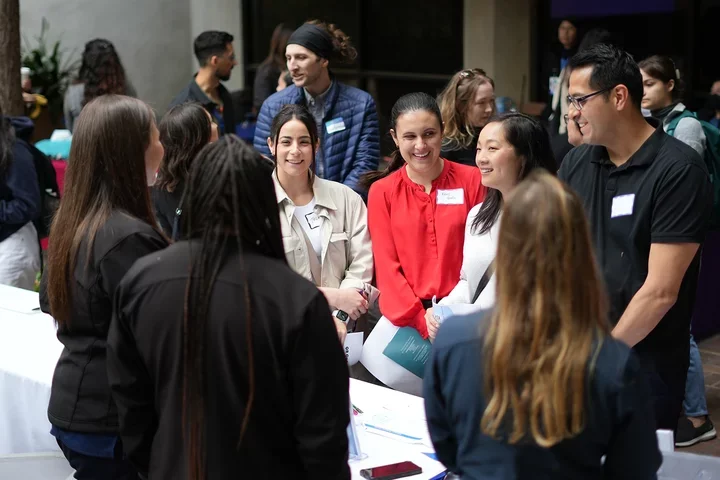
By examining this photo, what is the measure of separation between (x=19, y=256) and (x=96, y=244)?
2529 mm

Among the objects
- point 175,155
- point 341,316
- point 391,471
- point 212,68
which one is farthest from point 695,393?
point 212,68

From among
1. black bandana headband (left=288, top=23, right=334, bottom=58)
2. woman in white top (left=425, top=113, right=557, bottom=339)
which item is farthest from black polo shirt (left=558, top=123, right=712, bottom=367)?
black bandana headband (left=288, top=23, right=334, bottom=58)

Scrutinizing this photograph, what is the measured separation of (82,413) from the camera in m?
2.13

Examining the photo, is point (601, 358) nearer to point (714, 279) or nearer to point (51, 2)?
point (714, 279)

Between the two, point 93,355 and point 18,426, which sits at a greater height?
point 93,355

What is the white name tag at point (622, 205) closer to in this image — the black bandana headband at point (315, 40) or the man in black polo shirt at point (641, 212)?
the man in black polo shirt at point (641, 212)

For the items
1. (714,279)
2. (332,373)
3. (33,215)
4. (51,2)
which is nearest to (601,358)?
(332,373)

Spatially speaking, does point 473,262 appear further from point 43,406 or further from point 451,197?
point 43,406

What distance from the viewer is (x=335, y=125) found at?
437cm

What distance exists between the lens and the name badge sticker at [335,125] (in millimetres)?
4367

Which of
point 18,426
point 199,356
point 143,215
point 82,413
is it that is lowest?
point 18,426

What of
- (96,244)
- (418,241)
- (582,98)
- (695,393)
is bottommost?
(695,393)

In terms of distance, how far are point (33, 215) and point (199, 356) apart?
2.86 meters

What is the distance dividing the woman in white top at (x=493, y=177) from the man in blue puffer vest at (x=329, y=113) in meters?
1.25
